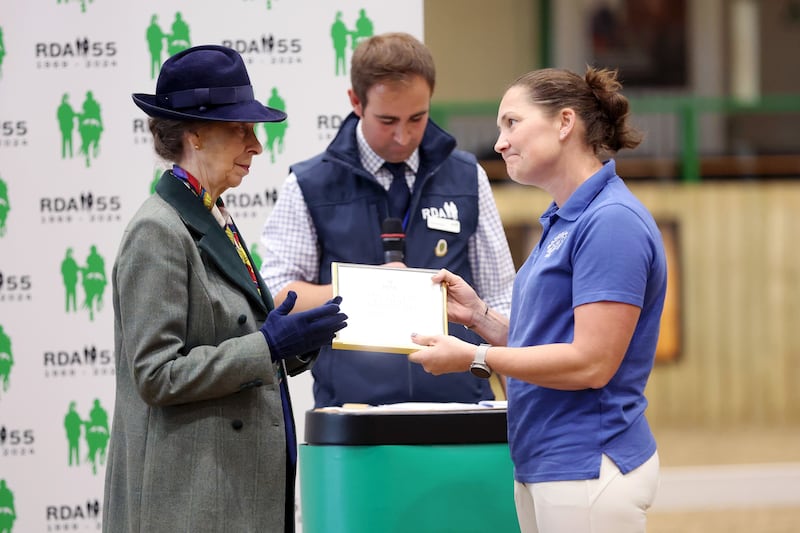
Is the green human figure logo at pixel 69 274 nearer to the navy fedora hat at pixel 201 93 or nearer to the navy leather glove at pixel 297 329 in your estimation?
the navy fedora hat at pixel 201 93

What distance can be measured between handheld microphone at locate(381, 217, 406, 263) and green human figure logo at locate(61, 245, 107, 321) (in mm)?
1345

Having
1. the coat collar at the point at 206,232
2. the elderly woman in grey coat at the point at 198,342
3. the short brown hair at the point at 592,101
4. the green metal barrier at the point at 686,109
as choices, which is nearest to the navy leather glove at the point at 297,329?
the elderly woman in grey coat at the point at 198,342

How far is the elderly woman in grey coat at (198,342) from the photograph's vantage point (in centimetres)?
219

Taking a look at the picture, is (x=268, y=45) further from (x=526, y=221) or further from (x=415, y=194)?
(x=526, y=221)

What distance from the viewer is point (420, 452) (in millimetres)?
2705

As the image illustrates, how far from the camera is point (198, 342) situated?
7.41 feet

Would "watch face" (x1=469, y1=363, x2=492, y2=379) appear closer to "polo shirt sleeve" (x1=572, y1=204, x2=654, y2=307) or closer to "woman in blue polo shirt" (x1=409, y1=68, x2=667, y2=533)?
"woman in blue polo shirt" (x1=409, y1=68, x2=667, y2=533)

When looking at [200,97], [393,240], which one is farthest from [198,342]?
[393,240]

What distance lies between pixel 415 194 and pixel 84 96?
1.43 m

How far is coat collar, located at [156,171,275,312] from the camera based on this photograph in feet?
7.51

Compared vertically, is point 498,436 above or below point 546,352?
below

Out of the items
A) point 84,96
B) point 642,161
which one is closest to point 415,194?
point 84,96

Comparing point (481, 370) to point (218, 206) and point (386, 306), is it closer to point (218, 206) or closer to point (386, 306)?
A: point (386, 306)

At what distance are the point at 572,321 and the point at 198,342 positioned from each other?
77 cm
